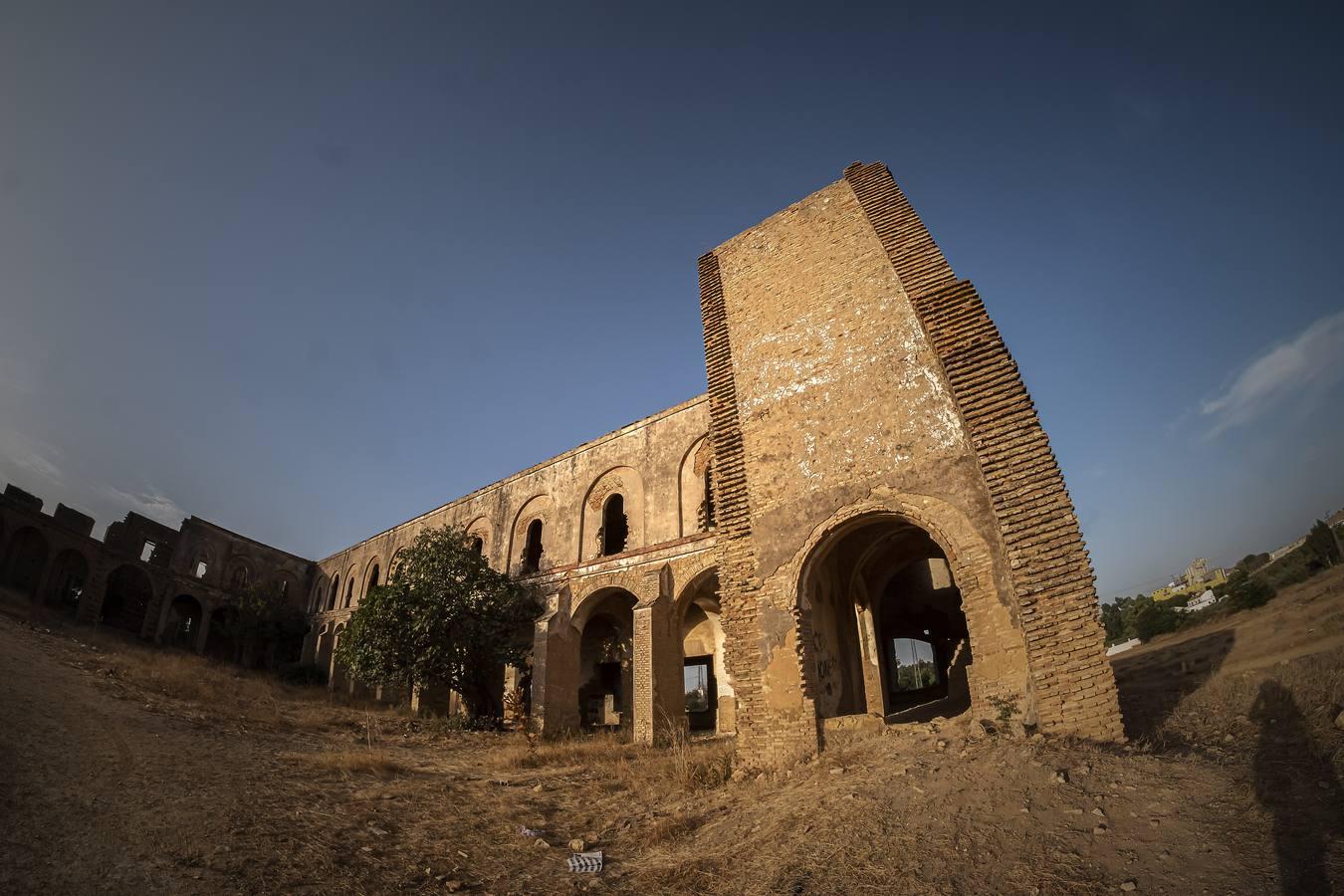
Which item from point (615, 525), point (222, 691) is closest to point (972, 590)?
point (615, 525)

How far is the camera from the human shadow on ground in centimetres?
358

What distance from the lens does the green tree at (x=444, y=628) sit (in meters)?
14.8

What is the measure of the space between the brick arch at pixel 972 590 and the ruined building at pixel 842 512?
0.02 metres

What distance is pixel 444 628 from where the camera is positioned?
15008 mm

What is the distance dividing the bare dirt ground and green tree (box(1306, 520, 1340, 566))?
76.8ft

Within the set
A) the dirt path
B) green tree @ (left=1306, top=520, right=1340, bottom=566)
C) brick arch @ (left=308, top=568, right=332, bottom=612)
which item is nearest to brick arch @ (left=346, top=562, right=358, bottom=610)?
brick arch @ (left=308, top=568, right=332, bottom=612)

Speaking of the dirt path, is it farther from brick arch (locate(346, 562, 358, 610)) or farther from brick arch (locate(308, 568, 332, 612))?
brick arch (locate(308, 568, 332, 612))

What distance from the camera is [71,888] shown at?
3.77 m

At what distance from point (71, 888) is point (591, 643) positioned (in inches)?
570

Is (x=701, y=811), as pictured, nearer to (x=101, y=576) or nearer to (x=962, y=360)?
(x=962, y=360)

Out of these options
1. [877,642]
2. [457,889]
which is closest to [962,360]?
[877,642]

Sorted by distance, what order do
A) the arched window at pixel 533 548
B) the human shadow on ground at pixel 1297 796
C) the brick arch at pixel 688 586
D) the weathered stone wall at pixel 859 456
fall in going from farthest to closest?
the arched window at pixel 533 548 < the brick arch at pixel 688 586 < the weathered stone wall at pixel 859 456 < the human shadow on ground at pixel 1297 796

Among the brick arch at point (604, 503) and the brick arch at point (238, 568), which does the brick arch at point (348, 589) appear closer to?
the brick arch at point (238, 568)

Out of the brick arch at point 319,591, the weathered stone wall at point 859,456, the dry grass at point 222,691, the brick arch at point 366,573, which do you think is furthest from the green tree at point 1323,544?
the brick arch at point 319,591
